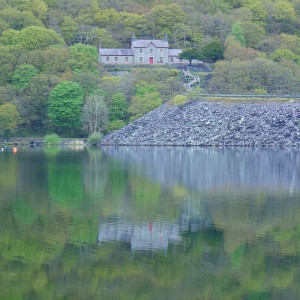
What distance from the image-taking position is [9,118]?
274ft

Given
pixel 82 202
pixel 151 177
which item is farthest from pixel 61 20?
pixel 82 202

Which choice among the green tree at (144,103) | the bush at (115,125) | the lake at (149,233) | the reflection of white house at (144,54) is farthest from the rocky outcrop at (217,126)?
the reflection of white house at (144,54)

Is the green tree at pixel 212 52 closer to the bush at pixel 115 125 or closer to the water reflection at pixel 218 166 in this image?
the bush at pixel 115 125

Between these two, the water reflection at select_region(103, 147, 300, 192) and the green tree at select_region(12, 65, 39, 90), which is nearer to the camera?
the water reflection at select_region(103, 147, 300, 192)

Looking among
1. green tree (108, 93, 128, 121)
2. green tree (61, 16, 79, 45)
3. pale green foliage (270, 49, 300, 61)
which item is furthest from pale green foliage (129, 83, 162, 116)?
green tree (61, 16, 79, 45)

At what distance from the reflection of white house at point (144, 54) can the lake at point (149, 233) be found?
58.5m

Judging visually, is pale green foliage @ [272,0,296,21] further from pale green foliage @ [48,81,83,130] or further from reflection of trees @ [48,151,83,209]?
reflection of trees @ [48,151,83,209]

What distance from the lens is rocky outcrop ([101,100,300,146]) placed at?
257ft

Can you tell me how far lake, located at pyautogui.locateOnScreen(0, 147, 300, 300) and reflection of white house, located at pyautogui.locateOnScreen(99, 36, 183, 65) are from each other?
58468mm

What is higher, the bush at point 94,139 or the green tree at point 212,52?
the green tree at point 212,52

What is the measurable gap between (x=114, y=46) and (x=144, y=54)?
7.21 meters

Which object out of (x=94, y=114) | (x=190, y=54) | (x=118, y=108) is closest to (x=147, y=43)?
(x=190, y=54)

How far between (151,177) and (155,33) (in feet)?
254

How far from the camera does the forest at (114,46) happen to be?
86250 millimetres
